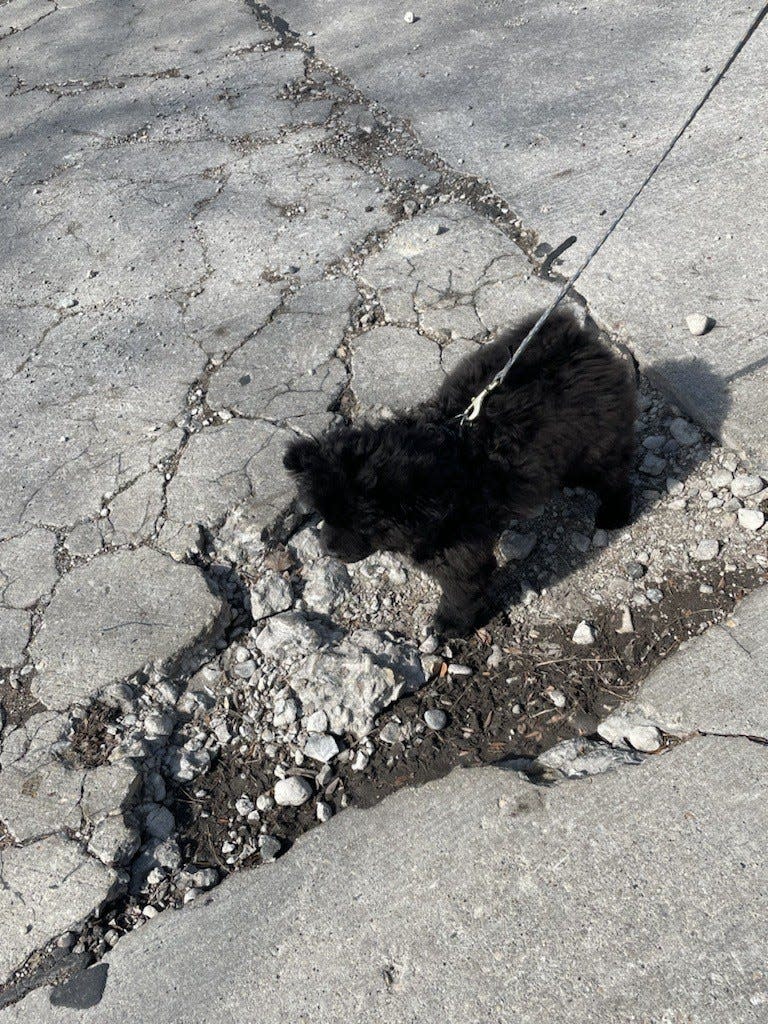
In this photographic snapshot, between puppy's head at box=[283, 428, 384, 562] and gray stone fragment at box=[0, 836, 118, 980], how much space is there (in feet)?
4.24

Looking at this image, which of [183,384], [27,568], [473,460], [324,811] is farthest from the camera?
[183,384]

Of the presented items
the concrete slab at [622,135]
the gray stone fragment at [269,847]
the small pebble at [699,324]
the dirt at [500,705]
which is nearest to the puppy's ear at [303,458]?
the dirt at [500,705]

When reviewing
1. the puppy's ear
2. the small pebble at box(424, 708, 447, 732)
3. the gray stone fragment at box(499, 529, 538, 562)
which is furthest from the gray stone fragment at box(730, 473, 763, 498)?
the puppy's ear

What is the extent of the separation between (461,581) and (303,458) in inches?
28.0

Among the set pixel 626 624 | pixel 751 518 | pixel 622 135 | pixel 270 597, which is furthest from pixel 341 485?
pixel 622 135

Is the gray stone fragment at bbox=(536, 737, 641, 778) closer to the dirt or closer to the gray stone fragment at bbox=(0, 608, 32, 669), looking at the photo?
the dirt

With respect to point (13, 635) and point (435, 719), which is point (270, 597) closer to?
point (435, 719)

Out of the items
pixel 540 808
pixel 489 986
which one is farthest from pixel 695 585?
pixel 489 986

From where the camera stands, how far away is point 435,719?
278 cm

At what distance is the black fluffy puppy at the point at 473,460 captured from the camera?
2500 millimetres

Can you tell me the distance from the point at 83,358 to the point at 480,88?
343cm

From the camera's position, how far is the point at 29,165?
222 inches

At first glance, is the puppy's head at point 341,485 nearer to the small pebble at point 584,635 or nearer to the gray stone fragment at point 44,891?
the small pebble at point 584,635

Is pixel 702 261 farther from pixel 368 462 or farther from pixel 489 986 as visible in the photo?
pixel 489 986
